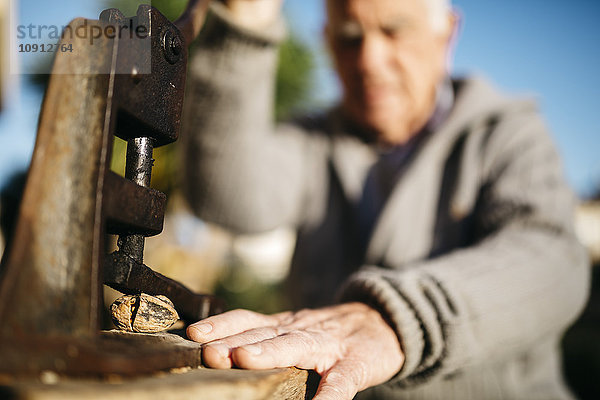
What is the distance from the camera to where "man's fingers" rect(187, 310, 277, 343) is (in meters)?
0.71

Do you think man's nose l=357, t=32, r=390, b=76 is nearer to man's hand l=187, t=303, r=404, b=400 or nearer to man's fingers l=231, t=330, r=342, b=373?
man's hand l=187, t=303, r=404, b=400

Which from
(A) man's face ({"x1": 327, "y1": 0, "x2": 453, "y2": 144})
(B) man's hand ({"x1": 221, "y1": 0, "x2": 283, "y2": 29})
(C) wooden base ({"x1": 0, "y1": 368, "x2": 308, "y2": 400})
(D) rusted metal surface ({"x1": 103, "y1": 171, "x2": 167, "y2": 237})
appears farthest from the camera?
(A) man's face ({"x1": 327, "y1": 0, "x2": 453, "y2": 144})

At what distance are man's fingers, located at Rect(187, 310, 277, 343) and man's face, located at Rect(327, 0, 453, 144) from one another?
49.8 inches

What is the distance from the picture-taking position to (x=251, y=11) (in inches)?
61.2

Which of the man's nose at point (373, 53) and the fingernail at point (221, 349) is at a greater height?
the man's nose at point (373, 53)

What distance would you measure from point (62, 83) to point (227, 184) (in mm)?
1329

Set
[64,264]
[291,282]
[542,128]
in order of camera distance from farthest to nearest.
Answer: [291,282], [542,128], [64,264]

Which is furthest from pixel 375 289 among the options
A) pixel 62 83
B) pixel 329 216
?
pixel 329 216

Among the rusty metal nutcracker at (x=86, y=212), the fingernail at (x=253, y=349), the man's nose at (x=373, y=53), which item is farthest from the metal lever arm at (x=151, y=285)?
the man's nose at (x=373, y=53)

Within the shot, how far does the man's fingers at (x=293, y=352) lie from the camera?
24.6 inches

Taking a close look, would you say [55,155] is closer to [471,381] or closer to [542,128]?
[471,381]

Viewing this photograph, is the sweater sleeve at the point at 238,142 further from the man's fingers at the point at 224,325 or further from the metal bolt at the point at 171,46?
the man's fingers at the point at 224,325

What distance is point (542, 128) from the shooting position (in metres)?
1.68

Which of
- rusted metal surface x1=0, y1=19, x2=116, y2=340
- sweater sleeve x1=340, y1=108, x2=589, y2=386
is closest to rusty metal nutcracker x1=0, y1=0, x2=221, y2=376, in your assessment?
rusted metal surface x1=0, y1=19, x2=116, y2=340
